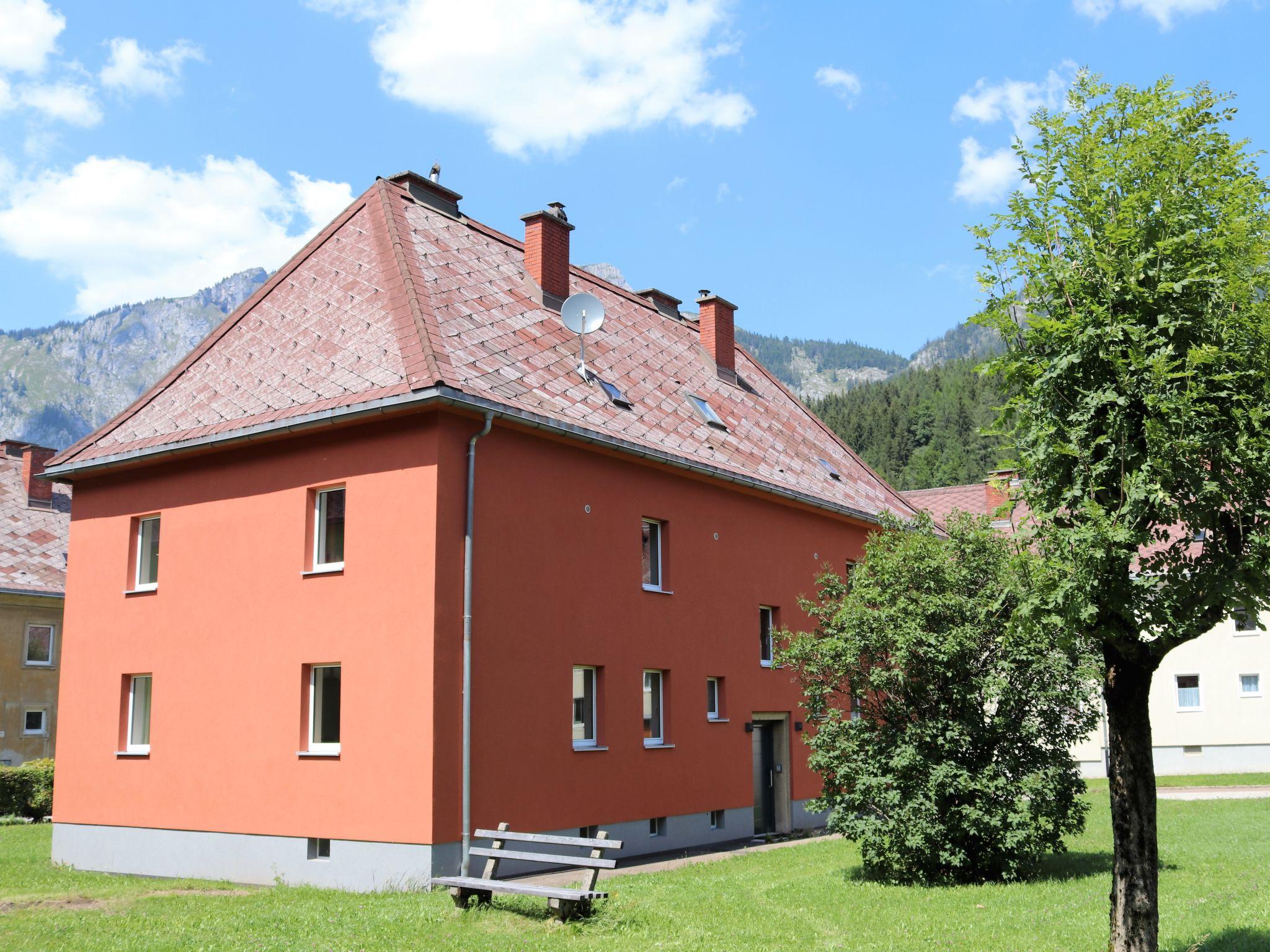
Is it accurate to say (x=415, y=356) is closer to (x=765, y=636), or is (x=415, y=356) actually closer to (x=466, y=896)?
(x=466, y=896)

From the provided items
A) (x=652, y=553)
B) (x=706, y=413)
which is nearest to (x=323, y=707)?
(x=652, y=553)

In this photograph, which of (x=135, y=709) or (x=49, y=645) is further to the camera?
(x=49, y=645)

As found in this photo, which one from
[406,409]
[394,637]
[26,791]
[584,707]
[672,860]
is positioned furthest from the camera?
[26,791]

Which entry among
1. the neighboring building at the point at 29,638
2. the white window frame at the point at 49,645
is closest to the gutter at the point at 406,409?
the neighboring building at the point at 29,638

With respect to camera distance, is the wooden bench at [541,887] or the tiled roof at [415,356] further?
the tiled roof at [415,356]

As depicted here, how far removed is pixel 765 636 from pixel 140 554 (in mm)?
10779

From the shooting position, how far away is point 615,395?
1888cm

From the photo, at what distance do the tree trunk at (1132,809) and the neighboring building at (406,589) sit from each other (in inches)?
311

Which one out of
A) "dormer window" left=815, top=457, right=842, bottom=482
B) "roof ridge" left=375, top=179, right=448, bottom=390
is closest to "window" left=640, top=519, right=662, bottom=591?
"roof ridge" left=375, top=179, right=448, bottom=390

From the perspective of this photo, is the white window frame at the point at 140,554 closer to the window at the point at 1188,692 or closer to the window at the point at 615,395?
the window at the point at 615,395

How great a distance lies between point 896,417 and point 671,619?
8701 cm

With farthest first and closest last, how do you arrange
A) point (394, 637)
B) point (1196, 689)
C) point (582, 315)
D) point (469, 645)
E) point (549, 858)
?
1. point (1196, 689)
2. point (582, 315)
3. point (394, 637)
4. point (469, 645)
5. point (549, 858)

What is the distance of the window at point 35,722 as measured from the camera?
101 ft

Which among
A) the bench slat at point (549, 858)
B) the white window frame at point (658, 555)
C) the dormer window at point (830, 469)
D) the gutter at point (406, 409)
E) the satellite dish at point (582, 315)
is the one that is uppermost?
the satellite dish at point (582, 315)
